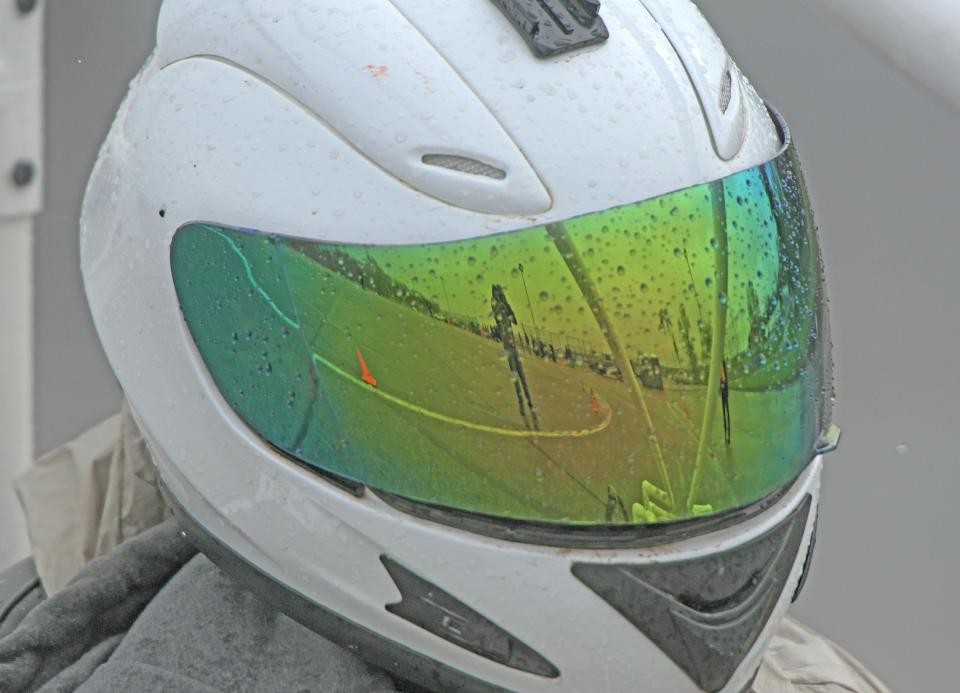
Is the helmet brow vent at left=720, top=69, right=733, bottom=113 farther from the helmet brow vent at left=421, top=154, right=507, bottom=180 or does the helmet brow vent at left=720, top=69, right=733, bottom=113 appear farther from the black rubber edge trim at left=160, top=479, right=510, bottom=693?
the black rubber edge trim at left=160, top=479, right=510, bottom=693

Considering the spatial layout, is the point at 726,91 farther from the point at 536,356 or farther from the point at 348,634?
the point at 348,634

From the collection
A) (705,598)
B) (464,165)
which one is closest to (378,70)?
(464,165)

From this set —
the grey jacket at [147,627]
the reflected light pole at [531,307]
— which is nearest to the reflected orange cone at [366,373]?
the reflected light pole at [531,307]

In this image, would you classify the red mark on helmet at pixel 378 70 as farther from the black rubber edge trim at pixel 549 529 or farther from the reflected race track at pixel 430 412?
the black rubber edge trim at pixel 549 529

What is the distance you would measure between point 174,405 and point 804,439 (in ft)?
1.66

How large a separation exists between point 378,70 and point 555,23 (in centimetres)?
14

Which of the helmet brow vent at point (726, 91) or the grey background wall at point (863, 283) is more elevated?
the helmet brow vent at point (726, 91)

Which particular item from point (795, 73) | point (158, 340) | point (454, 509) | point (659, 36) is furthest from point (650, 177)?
point (795, 73)

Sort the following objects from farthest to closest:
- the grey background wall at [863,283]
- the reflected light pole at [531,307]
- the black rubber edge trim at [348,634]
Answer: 1. the grey background wall at [863,283]
2. the black rubber edge trim at [348,634]
3. the reflected light pole at [531,307]

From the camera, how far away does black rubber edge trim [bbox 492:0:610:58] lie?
3.14ft

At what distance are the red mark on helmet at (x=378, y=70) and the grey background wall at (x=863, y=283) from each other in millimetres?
1116

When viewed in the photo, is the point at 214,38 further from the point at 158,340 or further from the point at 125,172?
the point at 158,340

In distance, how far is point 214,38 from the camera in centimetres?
103

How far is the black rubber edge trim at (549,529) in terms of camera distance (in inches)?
37.2
